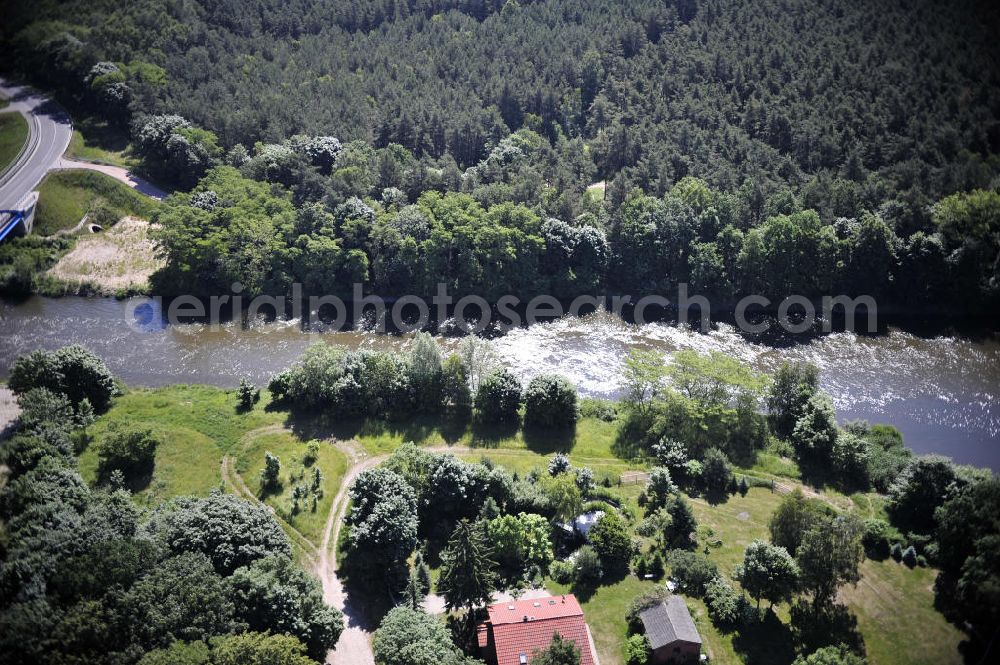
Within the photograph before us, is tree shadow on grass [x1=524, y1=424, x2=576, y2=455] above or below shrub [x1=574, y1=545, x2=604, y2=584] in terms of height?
above

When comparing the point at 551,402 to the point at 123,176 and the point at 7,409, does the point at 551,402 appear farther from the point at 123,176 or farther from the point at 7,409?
the point at 123,176

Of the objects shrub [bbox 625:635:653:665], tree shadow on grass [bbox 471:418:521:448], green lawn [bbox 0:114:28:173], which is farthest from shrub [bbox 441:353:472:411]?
green lawn [bbox 0:114:28:173]

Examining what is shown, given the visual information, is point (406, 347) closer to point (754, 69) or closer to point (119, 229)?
point (119, 229)

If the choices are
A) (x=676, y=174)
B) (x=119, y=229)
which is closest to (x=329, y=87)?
(x=119, y=229)

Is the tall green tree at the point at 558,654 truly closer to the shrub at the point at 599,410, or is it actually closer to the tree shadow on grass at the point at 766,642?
the tree shadow on grass at the point at 766,642

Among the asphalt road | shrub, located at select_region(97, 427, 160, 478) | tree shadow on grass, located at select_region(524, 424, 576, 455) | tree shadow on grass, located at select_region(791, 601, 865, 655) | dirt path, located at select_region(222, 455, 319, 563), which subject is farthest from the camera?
the asphalt road

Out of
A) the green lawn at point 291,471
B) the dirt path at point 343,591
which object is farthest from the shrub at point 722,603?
the green lawn at point 291,471

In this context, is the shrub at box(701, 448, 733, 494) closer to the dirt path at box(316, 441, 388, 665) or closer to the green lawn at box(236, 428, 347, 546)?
the dirt path at box(316, 441, 388, 665)
